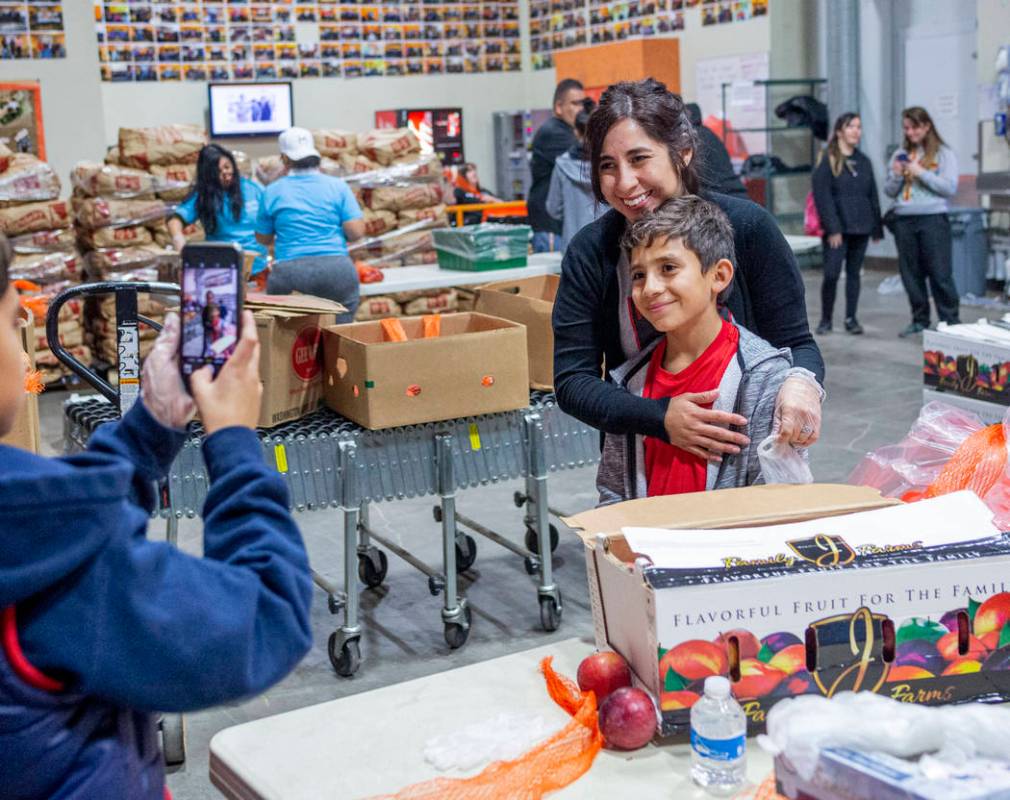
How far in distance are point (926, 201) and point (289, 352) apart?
586 cm

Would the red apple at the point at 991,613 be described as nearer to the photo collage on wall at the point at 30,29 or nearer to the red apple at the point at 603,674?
the red apple at the point at 603,674

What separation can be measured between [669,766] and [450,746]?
0.27 meters

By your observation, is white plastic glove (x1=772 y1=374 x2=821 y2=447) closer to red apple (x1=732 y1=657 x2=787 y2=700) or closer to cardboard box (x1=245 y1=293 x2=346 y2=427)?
red apple (x1=732 y1=657 x2=787 y2=700)

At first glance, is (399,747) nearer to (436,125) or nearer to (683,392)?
(683,392)

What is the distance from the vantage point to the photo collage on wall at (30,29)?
899 cm

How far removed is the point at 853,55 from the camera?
11.4 meters

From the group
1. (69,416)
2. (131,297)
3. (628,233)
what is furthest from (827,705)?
(69,416)

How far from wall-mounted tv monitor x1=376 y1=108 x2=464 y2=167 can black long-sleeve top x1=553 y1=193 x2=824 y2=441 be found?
12060mm

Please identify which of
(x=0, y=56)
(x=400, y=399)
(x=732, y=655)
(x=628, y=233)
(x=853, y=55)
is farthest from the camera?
(x=853, y=55)

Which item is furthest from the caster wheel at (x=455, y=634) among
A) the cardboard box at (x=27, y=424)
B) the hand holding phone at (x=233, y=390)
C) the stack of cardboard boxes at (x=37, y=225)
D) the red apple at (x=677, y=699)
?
the stack of cardboard boxes at (x=37, y=225)

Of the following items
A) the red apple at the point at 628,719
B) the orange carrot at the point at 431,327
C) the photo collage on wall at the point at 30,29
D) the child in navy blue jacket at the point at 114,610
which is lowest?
the red apple at the point at 628,719

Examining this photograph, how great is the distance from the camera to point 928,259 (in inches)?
323

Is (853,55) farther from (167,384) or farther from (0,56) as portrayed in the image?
(167,384)

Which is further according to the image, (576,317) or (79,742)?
(576,317)
